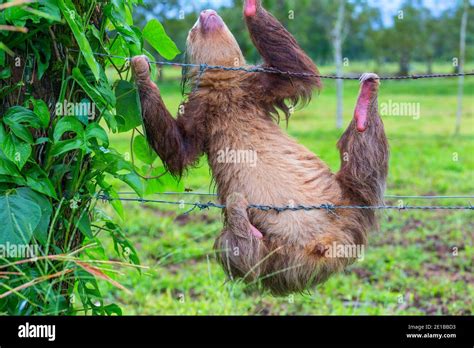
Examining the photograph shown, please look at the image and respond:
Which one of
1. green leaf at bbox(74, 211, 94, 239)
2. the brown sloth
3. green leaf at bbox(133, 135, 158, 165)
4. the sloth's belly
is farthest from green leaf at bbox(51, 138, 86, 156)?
the sloth's belly

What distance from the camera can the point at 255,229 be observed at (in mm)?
3510

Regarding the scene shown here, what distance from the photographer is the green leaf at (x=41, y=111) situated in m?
3.18

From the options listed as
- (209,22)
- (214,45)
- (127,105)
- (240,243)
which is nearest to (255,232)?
(240,243)

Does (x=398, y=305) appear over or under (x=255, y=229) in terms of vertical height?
under

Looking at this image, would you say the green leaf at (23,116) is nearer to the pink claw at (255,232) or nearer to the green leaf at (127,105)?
the green leaf at (127,105)

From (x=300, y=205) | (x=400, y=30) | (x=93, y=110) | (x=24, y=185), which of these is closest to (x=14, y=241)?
(x=24, y=185)

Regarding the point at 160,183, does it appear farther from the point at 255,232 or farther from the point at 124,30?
the point at 124,30

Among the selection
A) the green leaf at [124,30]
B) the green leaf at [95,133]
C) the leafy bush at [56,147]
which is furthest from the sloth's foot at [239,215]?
the green leaf at [124,30]

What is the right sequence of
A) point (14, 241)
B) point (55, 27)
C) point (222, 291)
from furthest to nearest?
point (222, 291) < point (55, 27) < point (14, 241)

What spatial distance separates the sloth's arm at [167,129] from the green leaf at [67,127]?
0.49 meters

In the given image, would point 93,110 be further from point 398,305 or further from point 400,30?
point 400,30

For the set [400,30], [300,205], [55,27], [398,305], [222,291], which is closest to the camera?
[55,27]
